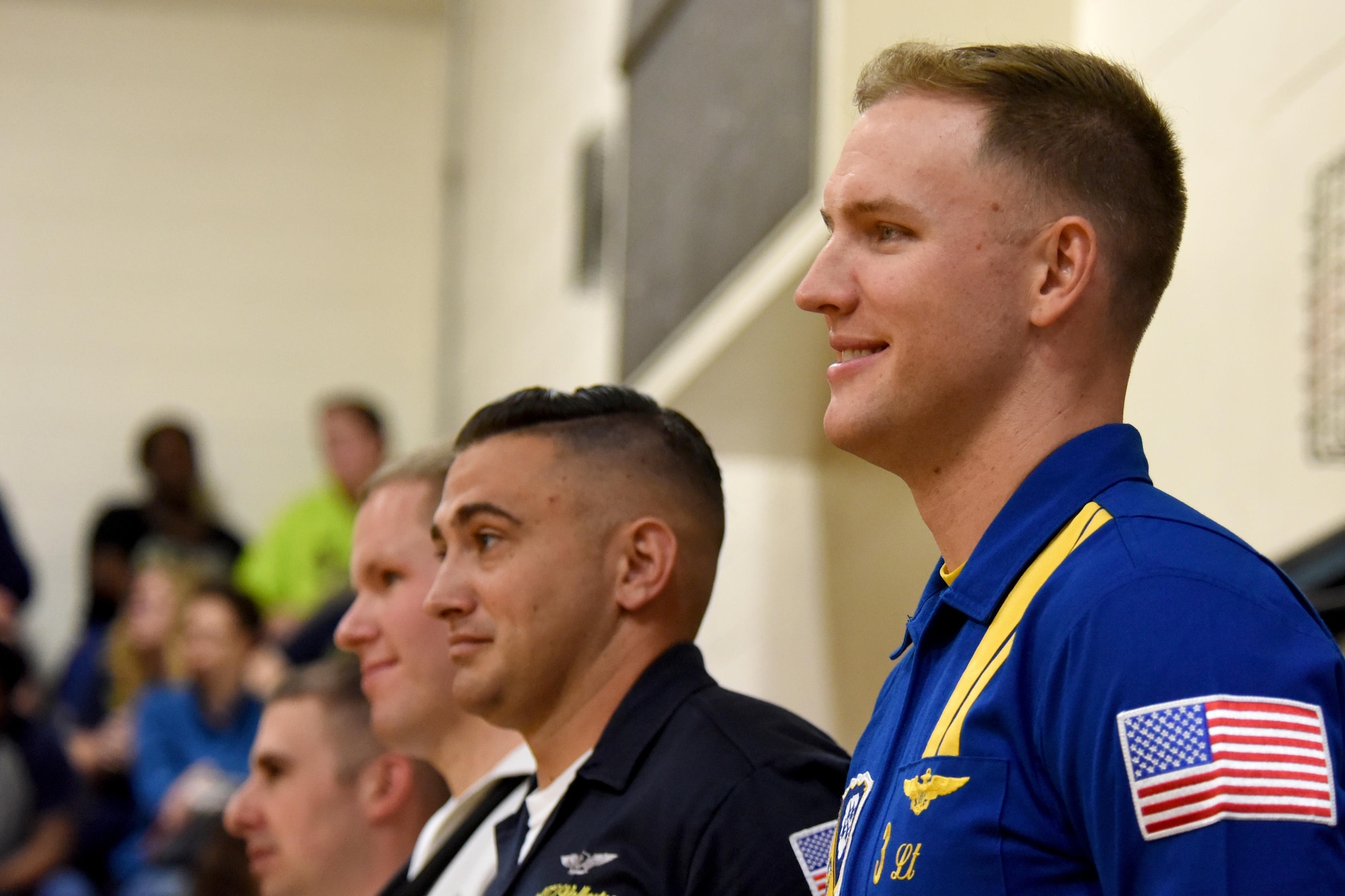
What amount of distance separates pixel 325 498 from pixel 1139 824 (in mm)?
6434

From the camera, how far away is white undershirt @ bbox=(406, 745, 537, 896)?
2377 millimetres

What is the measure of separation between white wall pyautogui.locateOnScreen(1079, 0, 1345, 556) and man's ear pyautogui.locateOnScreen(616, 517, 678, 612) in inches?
32.4

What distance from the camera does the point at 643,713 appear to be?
2014 millimetres

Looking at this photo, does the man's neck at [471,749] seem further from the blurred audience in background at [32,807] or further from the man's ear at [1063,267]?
the blurred audience in background at [32,807]

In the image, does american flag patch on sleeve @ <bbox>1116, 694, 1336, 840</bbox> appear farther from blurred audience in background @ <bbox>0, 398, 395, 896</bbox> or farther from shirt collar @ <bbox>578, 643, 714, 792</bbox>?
blurred audience in background @ <bbox>0, 398, 395, 896</bbox>

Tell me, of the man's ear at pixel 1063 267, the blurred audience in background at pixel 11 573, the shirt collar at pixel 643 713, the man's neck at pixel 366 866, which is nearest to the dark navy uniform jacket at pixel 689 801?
the shirt collar at pixel 643 713

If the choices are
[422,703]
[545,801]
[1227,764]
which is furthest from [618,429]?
[1227,764]

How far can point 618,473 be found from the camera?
219cm

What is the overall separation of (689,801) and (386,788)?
49.4 inches

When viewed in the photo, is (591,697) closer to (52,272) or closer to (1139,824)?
(1139,824)

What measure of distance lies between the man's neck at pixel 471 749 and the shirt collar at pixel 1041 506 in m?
1.39

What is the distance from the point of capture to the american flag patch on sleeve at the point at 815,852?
1.74 m

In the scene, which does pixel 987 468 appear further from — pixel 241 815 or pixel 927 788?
pixel 241 815

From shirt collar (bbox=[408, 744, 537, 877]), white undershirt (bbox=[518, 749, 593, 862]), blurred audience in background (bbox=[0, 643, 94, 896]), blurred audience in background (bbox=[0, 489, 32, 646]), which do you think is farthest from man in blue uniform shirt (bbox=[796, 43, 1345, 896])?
blurred audience in background (bbox=[0, 489, 32, 646])
